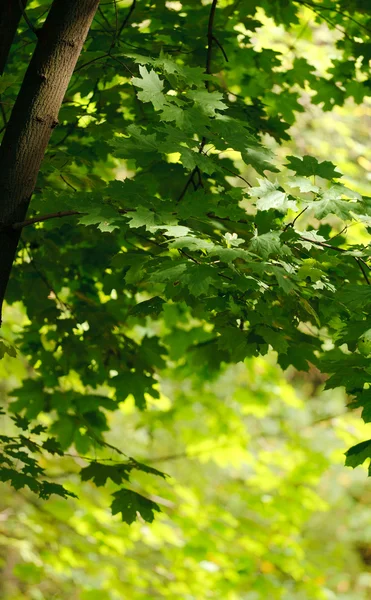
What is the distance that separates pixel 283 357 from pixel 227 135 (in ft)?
4.16

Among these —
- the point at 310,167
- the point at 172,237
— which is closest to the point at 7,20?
the point at 172,237

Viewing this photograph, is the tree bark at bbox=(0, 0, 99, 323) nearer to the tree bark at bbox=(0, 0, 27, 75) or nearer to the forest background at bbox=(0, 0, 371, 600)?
the forest background at bbox=(0, 0, 371, 600)

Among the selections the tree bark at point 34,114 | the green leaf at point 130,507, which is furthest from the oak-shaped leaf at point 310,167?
the green leaf at point 130,507

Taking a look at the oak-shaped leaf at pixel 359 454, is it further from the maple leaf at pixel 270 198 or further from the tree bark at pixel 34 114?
the tree bark at pixel 34 114

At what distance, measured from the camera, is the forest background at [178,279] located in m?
1.96

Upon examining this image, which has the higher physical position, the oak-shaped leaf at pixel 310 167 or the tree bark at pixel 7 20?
the tree bark at pixel 7 20

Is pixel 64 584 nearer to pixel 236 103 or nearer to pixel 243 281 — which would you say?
pixel 236 103

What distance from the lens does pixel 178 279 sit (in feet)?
5.78

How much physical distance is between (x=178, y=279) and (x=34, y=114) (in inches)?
26.7

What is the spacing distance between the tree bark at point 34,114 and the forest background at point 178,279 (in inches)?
3.4

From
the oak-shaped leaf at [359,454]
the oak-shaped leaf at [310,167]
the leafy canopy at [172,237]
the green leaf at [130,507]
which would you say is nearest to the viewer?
the oak-shaped leaf at [359,454]

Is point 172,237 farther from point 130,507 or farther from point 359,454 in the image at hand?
point 130,507

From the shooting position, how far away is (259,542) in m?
5.26

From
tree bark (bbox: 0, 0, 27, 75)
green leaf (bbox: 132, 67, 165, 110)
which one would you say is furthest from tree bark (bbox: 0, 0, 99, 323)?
tree bark (bbox: 0, 0, 27, 75)
